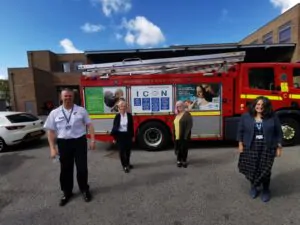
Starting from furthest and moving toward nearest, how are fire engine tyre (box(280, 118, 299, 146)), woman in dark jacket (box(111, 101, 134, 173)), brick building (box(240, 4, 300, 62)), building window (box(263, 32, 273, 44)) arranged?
1. building window (box(263, 32, 273, 44))
2. brick building (box(240, 4, 300, 62))
3. fire engine tyre (box(280, 118, 299, 146))
4. woman in dark jacket (box(111, 101, 134, 173))

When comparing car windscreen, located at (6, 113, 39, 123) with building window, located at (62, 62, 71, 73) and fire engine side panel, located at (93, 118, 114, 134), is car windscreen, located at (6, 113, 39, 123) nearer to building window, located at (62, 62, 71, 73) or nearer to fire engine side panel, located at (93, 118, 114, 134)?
fire engine side panel, located at (93, 118, 114, 134)

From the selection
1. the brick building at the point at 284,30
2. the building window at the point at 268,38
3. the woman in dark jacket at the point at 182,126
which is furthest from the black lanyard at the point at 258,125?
the building window at the point at 268,38

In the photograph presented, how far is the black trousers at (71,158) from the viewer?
3.59m

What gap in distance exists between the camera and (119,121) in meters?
4.97

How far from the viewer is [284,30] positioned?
21.7 meters

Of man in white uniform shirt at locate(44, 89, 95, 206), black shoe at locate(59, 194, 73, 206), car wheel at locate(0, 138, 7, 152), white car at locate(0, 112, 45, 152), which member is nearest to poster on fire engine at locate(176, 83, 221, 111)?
man in white uniform shirt at locate(44, 89, 95, 206)

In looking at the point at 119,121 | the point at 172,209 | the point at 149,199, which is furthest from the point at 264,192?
the point at 119,121

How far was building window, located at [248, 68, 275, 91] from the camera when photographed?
254 inches

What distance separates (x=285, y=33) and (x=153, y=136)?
68.5 feet

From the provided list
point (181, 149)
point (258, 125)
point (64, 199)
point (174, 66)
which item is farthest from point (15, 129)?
point (258, 125)

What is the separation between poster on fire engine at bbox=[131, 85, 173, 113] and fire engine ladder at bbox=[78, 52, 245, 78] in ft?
2.03

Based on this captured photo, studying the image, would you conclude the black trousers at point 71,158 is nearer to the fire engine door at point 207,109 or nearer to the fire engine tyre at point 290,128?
the fire engine door at point 207,109

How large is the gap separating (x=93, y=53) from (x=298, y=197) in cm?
1279

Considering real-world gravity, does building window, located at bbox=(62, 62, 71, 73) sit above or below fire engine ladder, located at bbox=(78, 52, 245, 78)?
above
